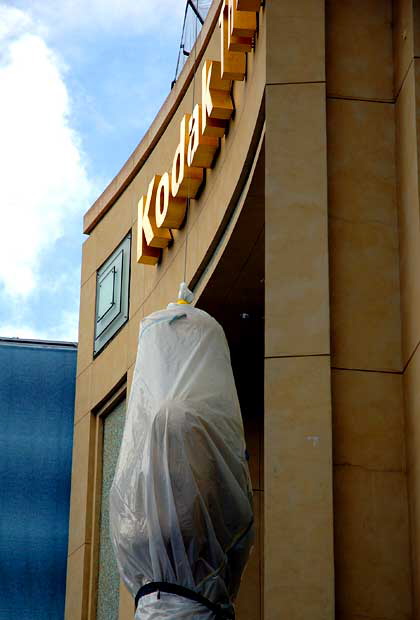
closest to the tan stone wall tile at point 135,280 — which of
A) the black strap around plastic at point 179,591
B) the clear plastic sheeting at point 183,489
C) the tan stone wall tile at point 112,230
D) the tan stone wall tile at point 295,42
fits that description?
the tan stone wall tile at point 112,230

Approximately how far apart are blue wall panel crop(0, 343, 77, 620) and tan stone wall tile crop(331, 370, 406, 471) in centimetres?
1158

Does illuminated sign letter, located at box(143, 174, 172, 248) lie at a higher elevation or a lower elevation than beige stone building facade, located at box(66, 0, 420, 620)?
higher

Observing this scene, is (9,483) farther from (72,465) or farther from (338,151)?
(338,151)

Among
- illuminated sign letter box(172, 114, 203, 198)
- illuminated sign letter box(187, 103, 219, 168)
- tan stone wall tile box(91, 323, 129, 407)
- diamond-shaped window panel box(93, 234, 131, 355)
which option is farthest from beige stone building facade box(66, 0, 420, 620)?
diamond-shaped window panel box(93, 234, 131, 355)

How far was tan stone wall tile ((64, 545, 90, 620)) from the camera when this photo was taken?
700 inches

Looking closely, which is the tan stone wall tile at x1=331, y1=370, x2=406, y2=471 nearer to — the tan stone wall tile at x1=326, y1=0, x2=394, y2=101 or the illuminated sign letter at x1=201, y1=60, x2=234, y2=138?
the tan stone wall tile at x1=326, y1=0, x2=394, y2=101

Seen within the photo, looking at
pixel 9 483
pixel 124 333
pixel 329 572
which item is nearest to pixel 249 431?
pixel 124 333

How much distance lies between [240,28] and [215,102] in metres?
1.33

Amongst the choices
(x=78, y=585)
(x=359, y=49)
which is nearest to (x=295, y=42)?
(x=359, y=49)

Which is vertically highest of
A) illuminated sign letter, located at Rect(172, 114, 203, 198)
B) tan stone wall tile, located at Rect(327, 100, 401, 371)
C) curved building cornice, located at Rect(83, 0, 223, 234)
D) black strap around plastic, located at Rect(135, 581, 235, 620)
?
curved building cornice, located at Rect(83, 0, 223, 234)

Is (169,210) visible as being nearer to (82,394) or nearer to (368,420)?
(82,394)

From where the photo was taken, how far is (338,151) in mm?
10273

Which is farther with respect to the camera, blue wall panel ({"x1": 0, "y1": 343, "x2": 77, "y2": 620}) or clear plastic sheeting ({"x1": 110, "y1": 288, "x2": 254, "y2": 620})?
blue wall panel ({"x1": 0, "y1": 343, "x2": 77, "y2": 620})

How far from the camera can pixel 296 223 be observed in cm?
998
